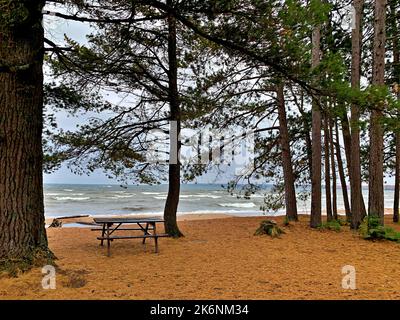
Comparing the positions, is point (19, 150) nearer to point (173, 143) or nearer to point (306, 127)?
point (173, 143)

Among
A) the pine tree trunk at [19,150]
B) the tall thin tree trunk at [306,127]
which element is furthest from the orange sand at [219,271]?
the tall thin tree trunk at [306,127]

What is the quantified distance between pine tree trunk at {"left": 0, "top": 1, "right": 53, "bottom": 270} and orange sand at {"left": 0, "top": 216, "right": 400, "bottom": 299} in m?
0.48

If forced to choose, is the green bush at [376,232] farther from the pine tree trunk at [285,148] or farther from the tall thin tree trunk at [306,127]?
the tall thin tree trunk at [306,127]

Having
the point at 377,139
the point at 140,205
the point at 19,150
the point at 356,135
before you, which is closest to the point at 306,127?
the point at 356,135

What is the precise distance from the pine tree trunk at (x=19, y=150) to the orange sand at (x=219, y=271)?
1.56ft

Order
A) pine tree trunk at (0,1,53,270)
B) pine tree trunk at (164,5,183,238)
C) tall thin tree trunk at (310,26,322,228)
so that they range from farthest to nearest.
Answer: tall thin tree trunk at (310,26,322,228)
pine tree trunk at (164,5,183,238)
pine tree trunk at (0,1,53,270)

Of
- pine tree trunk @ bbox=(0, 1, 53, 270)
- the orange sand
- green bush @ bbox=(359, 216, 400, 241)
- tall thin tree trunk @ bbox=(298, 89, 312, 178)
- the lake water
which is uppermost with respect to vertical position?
tall thin tree trunk @ bbox=(298, 89, 312, 178)

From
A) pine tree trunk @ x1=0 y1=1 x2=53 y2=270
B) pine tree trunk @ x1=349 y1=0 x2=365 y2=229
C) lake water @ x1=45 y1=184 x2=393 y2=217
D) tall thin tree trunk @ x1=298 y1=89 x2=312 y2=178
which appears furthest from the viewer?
lake water @ x1=45 y1=184 x2=393 y2=217

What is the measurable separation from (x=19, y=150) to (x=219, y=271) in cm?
333

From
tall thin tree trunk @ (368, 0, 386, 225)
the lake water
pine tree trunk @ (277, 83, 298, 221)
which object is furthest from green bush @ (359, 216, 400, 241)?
the lake water

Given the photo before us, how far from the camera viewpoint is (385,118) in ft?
16.1

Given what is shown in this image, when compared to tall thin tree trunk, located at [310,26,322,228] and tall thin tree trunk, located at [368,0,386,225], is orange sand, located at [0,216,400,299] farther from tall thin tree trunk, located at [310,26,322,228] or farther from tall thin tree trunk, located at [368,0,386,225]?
tall thin tree trunk, located at [310,26,322,228]

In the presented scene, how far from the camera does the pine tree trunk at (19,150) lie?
16.1 feet

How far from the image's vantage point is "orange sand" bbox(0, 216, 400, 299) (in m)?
4.20
